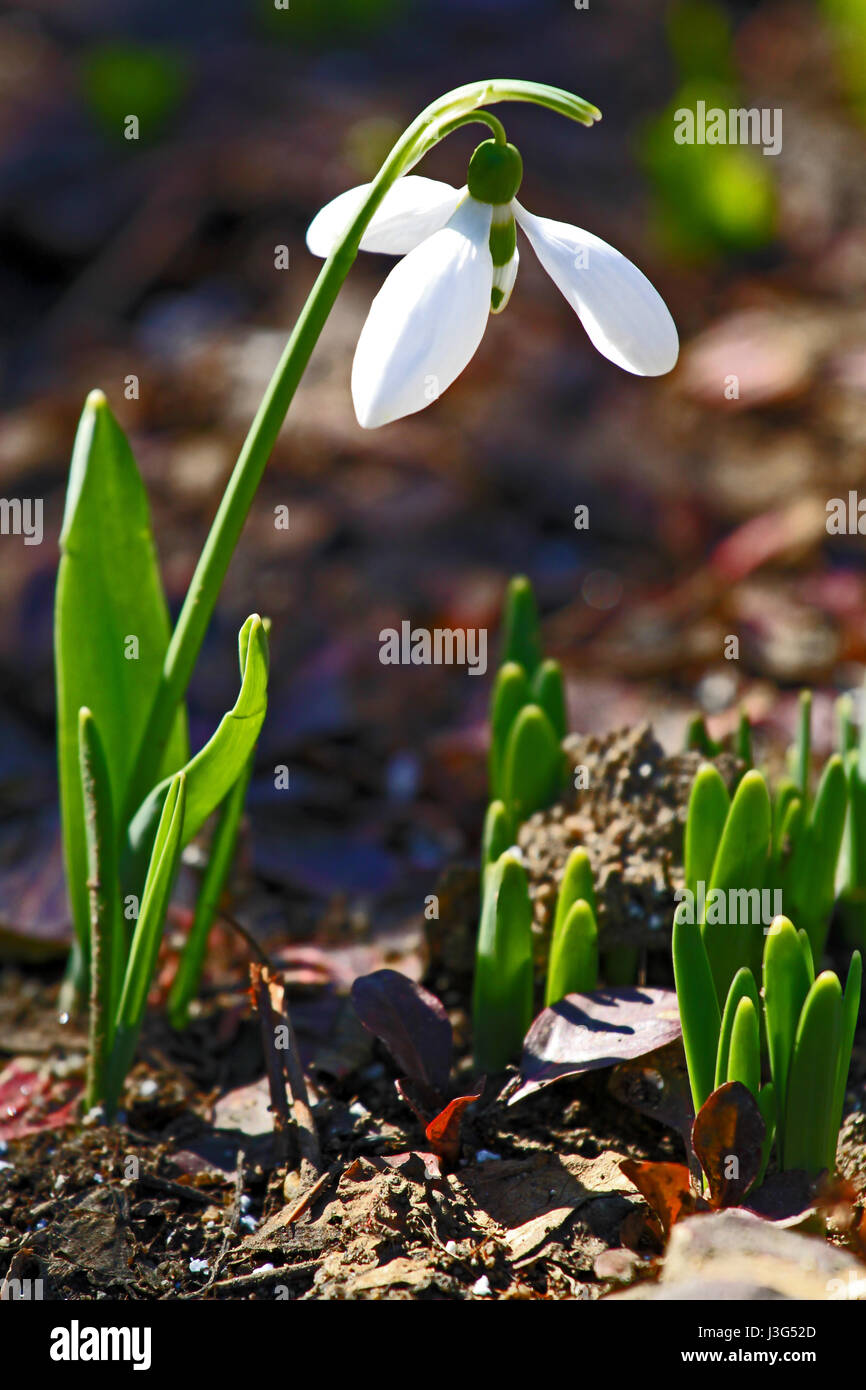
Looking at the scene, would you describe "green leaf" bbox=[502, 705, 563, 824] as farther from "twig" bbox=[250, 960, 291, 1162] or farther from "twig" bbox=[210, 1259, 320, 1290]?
"twig" bbox=[210, 1259, 320, 1290]

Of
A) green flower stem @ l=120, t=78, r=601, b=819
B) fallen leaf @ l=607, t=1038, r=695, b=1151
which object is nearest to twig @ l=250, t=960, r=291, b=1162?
green flower stem @ l=120, t=78, r=601, b=819

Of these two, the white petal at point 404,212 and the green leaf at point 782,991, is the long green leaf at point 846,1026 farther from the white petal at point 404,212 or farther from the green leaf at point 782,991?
the white petal at point 404,212

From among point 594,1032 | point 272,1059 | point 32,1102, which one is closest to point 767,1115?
point 594,1032

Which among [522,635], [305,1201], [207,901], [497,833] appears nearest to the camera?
[305,1201]

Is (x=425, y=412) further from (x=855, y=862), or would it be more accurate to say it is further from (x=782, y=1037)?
(x=782, y=1037)

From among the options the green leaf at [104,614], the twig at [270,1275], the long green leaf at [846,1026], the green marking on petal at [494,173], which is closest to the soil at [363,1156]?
the twig at [270,1275]
